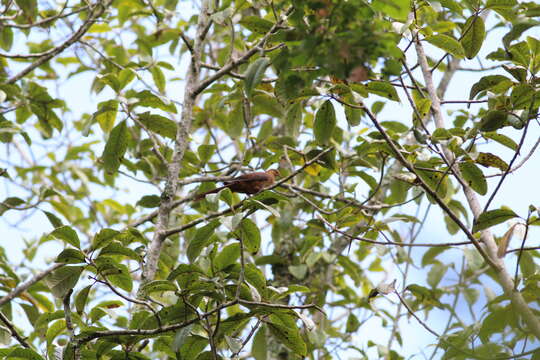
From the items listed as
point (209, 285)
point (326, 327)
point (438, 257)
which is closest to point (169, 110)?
point (209, 285)

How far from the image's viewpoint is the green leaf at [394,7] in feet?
3.56

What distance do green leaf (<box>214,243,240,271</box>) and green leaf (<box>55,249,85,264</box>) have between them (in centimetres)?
38

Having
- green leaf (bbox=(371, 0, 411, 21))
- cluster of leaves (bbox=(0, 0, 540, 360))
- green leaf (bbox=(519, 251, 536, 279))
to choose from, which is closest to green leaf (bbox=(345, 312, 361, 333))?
cluster of leaves (bbox=(0, 0, 540, 360))

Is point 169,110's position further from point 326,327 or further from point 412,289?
point 326,327

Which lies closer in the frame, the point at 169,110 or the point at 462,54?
the point at 462,54

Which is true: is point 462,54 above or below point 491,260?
above

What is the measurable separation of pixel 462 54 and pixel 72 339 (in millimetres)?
1448

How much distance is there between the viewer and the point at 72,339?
1.59 meters

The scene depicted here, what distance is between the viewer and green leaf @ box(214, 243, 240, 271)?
176 centimetres

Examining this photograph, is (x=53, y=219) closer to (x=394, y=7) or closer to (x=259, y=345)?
(x=259, y=345)

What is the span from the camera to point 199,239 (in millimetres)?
1826

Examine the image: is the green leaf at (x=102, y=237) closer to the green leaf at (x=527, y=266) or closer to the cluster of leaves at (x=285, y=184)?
the cluster of leaves at (x=285, y=184)

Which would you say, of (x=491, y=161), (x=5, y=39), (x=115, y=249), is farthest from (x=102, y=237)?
(x=5, y=39)

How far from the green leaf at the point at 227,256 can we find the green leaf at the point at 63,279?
383mm
